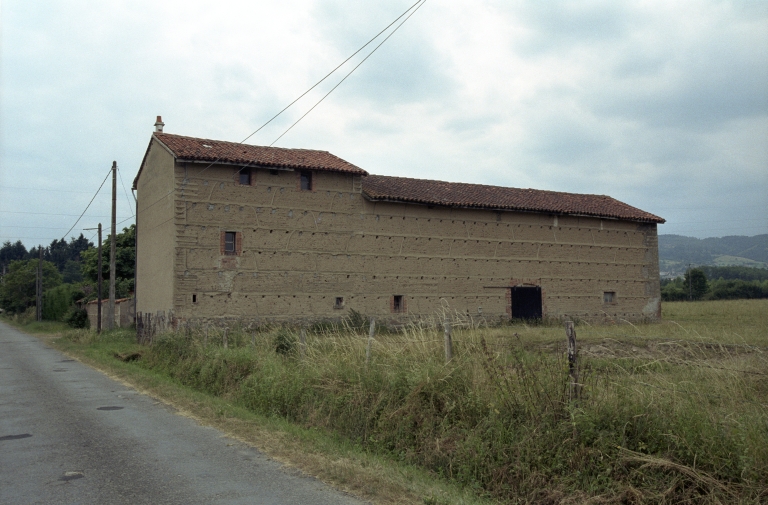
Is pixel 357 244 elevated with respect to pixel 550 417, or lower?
elevated

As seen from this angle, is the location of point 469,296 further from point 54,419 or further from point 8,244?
point 8,244

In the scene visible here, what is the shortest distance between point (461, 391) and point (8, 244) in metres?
136

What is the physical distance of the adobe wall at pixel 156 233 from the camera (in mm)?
24375

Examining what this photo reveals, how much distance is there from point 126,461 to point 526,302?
965 inches

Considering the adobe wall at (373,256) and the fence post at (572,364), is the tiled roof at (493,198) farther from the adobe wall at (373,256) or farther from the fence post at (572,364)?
the fence post at (572,364)

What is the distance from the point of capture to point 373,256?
27.0 metres

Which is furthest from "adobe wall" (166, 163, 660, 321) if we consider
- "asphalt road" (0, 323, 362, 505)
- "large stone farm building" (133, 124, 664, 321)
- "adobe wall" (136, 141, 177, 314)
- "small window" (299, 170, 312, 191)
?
"asphalt road" (0, 323, 362, 505)

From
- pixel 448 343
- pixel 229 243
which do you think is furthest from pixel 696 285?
pixel 448 343

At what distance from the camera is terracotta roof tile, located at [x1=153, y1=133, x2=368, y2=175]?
79.0ft

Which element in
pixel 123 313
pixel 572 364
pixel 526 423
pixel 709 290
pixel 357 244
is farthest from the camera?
pixel 709 290

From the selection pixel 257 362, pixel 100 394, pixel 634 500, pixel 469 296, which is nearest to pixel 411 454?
pixel 634 500

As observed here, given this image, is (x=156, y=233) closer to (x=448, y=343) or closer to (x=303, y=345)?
(x=303, y=345)

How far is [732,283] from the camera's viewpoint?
75.2 meters

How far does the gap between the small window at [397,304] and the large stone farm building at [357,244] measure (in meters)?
0.07
